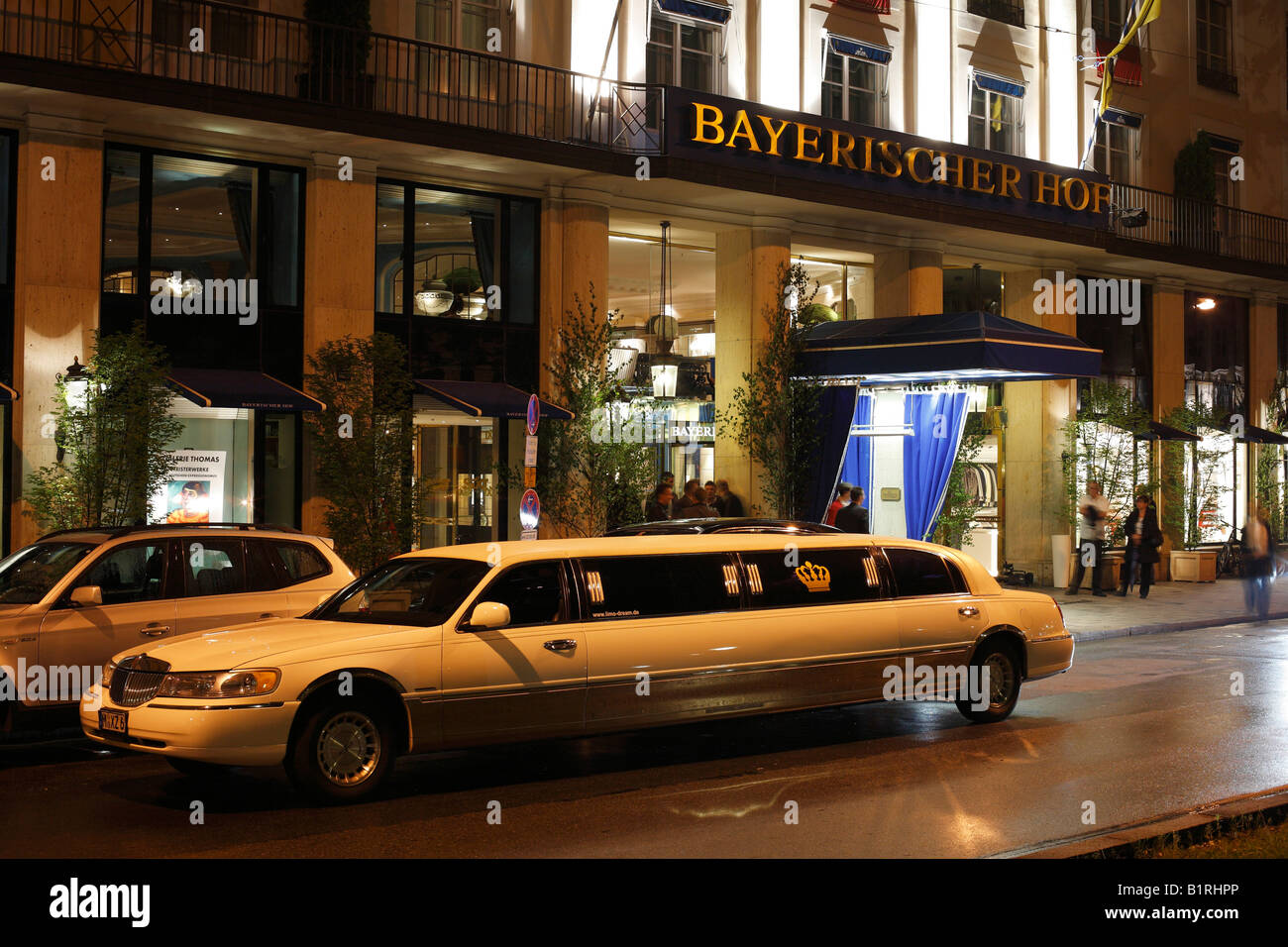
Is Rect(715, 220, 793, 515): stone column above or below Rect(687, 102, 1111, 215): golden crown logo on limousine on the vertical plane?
below

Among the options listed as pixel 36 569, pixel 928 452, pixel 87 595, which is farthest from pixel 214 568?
pixel 928 452

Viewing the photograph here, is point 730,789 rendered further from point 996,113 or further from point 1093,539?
point 996,113

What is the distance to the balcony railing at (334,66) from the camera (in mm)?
16500

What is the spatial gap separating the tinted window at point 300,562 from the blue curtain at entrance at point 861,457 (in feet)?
41.1

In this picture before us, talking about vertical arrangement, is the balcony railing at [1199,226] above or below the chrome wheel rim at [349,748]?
above

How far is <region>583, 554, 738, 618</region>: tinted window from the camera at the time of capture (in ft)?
32.0

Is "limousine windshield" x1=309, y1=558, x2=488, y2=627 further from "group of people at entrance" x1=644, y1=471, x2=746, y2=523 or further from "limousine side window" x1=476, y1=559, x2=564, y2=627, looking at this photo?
"group of people at entrance" x1=644, y1=471, x2=746, y2=523

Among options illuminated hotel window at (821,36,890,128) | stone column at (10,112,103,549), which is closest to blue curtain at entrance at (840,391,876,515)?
illuminated hotel window at (821,36,890,128)

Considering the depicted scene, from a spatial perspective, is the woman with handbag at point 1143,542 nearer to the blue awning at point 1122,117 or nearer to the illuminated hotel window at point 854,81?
the illuminated hotel window at point 854,81

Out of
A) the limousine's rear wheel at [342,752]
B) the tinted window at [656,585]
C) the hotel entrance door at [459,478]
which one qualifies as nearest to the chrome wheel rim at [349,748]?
the limousine's rear wheel at [342,752]

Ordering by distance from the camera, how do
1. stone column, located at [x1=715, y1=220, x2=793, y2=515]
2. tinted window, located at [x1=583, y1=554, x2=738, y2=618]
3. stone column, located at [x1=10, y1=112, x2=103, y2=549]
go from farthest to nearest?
stone column, located at [x1=715, y1=220, x2=793, y2=515], stone column, located at [x1=10, y1=112, x2=103, y2=549], tinted window, located at [x1=583, y1=554, x2=738, y2=618]

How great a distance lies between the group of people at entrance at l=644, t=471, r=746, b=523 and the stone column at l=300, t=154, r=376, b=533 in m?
4.58

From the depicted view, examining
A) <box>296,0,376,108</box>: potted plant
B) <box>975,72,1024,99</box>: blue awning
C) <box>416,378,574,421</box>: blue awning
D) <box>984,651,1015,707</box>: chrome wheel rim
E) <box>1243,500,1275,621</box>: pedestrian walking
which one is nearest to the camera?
<box>984,651,1015,707</box>: chrome wheel rim
